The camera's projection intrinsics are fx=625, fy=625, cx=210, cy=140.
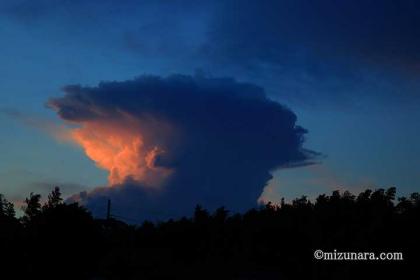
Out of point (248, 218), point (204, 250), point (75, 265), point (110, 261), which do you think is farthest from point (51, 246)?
point (248, 218)

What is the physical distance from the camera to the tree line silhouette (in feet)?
99.0

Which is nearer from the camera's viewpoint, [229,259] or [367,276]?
[367,276]

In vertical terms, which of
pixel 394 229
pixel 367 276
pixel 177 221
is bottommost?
pixel 367 276

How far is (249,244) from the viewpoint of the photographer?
39656 millimetres

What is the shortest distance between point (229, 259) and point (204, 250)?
6.78 m

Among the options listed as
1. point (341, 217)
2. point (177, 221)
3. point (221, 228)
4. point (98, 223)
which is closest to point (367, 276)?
point (341, 217)

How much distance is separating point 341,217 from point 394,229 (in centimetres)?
638

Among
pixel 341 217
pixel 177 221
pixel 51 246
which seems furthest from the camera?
pixel 177 221

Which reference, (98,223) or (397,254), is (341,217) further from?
(98,223)

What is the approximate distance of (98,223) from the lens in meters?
35.9

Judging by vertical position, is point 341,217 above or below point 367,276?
above

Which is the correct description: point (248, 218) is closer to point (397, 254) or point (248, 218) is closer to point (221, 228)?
point (221, 228)

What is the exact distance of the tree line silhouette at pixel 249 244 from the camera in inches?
1188

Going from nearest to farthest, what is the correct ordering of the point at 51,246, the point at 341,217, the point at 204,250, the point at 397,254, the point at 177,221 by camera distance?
the point at 397,254 → the point at 51,246 → the point at 341,217 → the point at 204,250 → the point at 177,221
